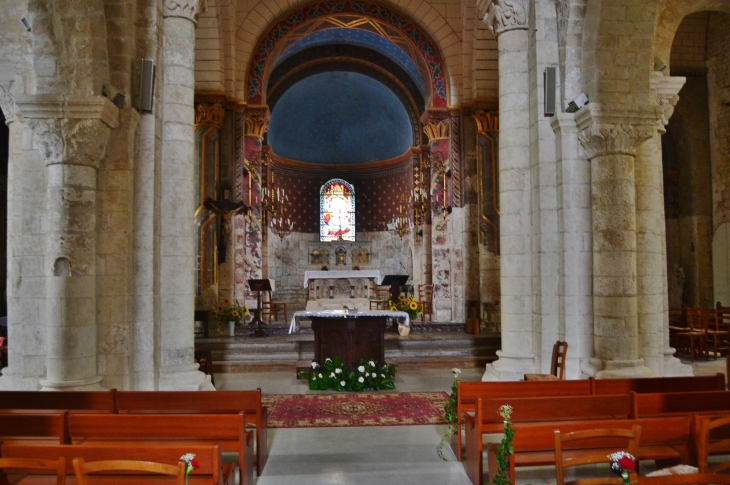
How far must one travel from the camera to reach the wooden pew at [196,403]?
525 centimetres

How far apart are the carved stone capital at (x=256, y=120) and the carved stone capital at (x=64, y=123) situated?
9.05 m

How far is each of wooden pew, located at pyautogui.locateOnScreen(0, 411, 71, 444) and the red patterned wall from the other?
65.1 ft

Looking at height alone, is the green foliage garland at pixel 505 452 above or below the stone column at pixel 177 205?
below

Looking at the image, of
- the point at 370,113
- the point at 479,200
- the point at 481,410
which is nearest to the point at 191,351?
the point at 481,410

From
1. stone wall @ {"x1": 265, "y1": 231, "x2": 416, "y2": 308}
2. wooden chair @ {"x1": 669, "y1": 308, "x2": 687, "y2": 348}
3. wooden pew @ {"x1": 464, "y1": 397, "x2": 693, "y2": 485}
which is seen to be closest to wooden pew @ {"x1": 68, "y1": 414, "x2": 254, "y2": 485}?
wooden pew @ {"x1": 464, "y1": 397, "x2": 693, "y2": 485}

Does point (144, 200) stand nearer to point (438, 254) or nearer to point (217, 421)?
point (217, 421)

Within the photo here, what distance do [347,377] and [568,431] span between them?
5.49m

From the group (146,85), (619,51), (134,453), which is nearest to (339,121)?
(146,85)

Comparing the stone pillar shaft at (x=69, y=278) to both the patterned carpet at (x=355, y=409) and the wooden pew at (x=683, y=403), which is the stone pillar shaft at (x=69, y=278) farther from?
the wooden pew at (x=683, y=403)

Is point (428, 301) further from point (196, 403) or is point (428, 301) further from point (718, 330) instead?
point (196, 403)

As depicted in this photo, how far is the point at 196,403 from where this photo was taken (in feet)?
17.6

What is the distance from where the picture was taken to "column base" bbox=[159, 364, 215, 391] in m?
7.50

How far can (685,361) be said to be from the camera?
38.4 feet

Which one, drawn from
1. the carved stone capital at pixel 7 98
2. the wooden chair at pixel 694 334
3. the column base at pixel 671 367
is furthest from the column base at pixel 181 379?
the wooden chair at pixel 694 334
